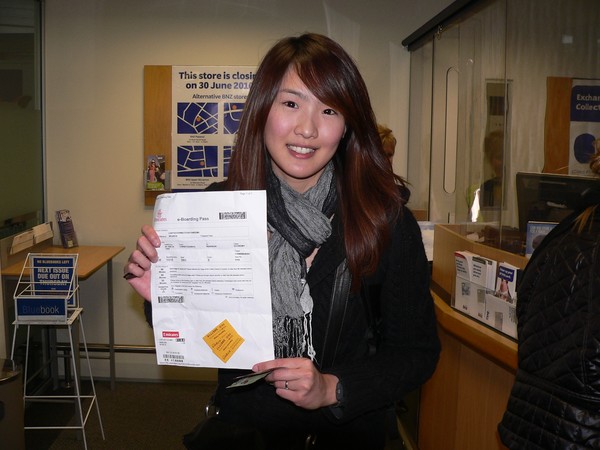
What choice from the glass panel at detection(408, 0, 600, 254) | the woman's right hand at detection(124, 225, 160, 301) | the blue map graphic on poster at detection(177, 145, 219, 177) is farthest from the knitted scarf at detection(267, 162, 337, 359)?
the blue map graphic on poster at detection(177, 145, 219, 177)

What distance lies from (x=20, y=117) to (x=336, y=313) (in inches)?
159

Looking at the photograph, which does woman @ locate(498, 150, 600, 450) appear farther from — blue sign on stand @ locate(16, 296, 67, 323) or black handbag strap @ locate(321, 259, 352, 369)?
blue sign on stand @ locate(16, 296, 67, 323)

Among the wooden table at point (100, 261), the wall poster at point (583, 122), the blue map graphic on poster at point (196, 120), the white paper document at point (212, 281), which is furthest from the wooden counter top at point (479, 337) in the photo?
the blue map graphic on poster at point (196, 120)

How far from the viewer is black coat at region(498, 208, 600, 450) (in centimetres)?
134

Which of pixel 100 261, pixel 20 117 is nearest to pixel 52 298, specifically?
pixel 100 261

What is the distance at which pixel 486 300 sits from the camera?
2.77 meters

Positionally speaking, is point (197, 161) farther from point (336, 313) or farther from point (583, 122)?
point (336, 313)

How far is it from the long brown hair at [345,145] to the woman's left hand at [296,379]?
0.83ft

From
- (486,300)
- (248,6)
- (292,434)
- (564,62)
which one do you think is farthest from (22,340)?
(564,62)

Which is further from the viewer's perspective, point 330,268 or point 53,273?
point 53,273

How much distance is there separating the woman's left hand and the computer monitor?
182 cm

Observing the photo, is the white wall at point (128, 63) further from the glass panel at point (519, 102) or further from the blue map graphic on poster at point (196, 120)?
the glass panel at point (519, 102)

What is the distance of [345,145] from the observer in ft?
5.31

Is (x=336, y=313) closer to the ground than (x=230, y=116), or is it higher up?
closer to the ground
